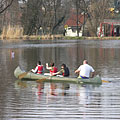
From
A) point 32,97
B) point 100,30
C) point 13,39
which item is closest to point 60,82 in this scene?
point 32,97

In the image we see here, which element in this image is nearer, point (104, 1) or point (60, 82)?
point (60, 82)

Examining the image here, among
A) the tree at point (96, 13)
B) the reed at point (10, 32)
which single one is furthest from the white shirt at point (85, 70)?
the tree at point (96, 13)

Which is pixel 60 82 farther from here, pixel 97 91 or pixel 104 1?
pixel 104 1

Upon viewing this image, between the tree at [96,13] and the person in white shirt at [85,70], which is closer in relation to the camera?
the person in white shirt at [85,70]

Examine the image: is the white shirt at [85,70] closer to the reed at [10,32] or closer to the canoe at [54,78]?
the canoe at [54,78]

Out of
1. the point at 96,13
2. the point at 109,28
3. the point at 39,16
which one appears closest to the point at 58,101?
the point at 109,28

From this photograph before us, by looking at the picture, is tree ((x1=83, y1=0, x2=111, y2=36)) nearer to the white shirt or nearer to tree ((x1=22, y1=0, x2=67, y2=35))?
tree ((x1=22, y1=0, x2=67, y2=35))

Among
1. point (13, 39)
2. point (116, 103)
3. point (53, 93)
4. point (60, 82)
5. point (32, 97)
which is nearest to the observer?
point (116, 103)

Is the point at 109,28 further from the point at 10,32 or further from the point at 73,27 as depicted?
the point at 10,32

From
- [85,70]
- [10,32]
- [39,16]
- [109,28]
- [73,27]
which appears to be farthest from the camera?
[73,27]

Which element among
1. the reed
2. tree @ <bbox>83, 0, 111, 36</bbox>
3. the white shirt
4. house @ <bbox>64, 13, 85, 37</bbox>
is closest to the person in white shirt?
the white shirt

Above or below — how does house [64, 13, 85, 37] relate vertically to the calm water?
above

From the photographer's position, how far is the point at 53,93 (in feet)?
63.0

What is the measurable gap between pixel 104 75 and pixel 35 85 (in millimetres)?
5487
